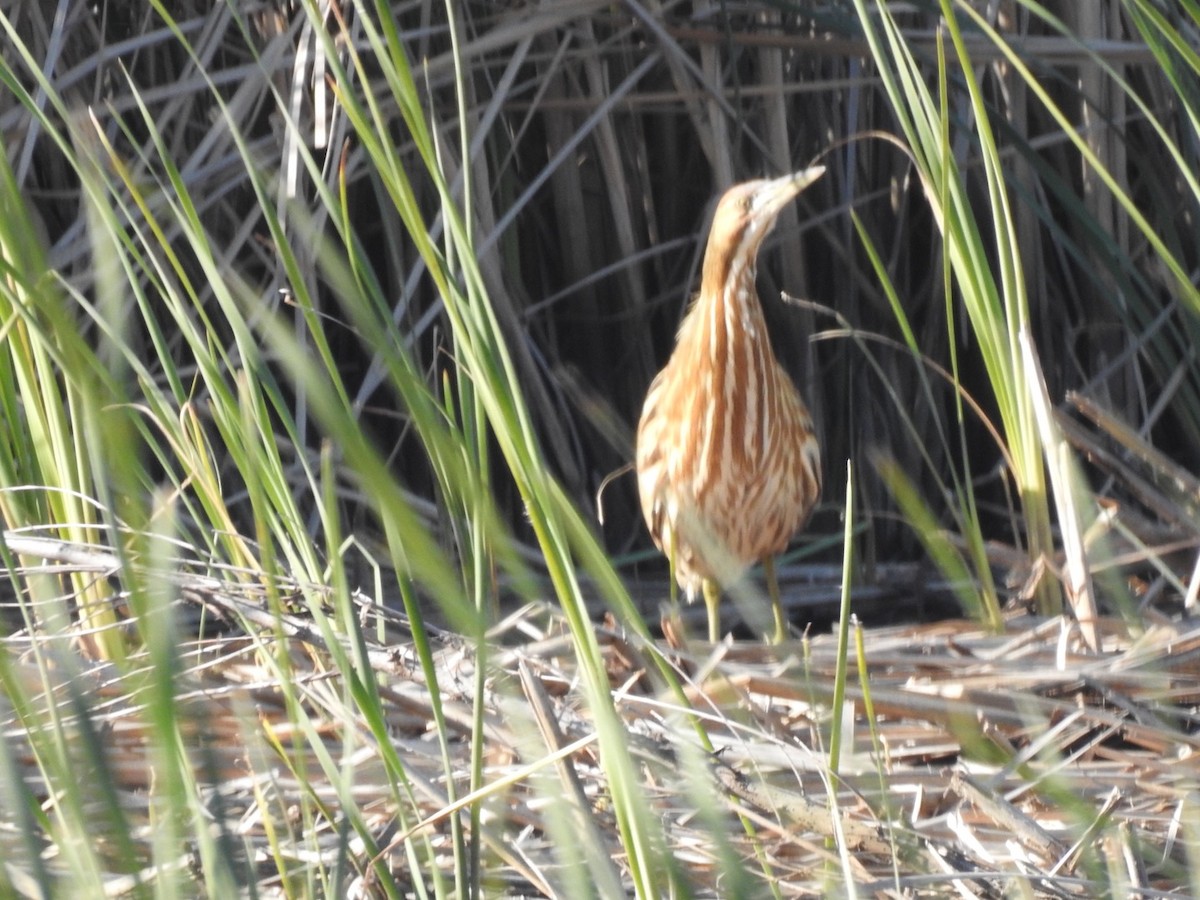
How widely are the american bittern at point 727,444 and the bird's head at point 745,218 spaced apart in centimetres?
1

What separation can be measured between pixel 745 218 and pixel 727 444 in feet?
1.25

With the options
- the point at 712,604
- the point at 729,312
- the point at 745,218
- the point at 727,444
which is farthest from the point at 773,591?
the point at 745,218

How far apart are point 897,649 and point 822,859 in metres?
0.67

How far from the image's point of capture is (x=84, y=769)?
1198 mm

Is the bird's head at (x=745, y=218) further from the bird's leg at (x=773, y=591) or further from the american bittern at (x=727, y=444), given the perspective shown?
the bird's leg at (x=773, y=591)

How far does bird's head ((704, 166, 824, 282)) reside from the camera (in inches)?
78.4

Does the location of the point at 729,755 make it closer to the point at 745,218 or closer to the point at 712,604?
the point at 745,218

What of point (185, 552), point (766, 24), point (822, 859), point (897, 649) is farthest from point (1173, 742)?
point (766, 24)

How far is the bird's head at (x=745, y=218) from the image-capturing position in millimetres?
1992

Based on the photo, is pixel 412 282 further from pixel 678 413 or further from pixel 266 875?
pixel 266 875

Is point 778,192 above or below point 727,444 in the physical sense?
above

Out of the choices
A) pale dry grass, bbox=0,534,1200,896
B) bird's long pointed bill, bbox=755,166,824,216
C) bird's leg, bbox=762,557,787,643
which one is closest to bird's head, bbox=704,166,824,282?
bird's long pointed bill, bbox=755,166,824,216

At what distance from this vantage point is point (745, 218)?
6.75 ft

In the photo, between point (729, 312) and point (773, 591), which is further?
point (773, 591)
